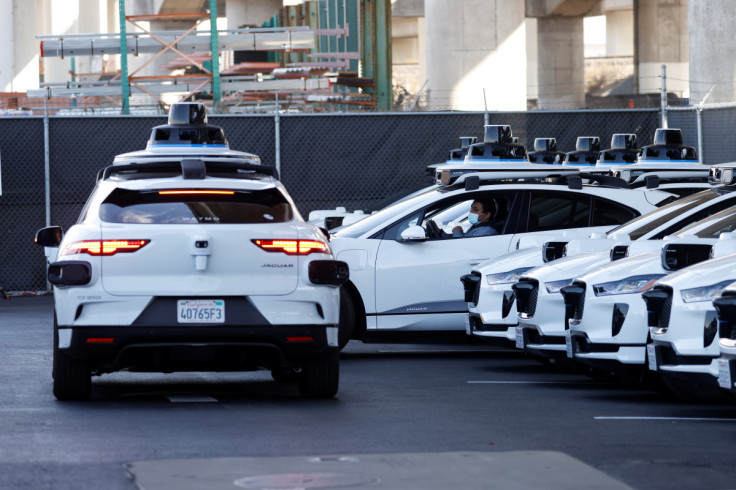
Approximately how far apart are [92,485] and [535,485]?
2.09 metres

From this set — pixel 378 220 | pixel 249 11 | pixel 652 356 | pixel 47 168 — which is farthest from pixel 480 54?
pixel 652 356

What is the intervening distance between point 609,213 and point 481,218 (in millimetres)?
1277

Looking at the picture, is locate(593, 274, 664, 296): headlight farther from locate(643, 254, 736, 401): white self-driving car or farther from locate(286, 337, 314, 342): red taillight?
locate(286, 337, 314, 342): red taillight

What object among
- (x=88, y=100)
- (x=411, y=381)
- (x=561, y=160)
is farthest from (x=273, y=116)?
(x=88, y=100)

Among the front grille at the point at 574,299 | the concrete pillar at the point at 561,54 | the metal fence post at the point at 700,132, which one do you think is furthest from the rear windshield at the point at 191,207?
the concrete pillar at the point at 561,54

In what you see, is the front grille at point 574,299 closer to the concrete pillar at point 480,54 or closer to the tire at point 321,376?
the tire at point 321,376

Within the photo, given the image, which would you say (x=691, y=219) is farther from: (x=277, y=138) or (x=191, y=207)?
(x=277, y=138)

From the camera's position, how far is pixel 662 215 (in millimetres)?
12906

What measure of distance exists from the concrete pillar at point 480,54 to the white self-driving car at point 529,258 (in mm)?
20204

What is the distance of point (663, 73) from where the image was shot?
21.9 meters

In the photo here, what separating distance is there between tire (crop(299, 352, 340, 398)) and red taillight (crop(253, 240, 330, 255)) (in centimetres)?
79

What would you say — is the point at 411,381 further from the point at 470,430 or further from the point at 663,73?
the point at 663,73

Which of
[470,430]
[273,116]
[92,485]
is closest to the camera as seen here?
[92,485]

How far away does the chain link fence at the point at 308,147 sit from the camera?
21828mm
